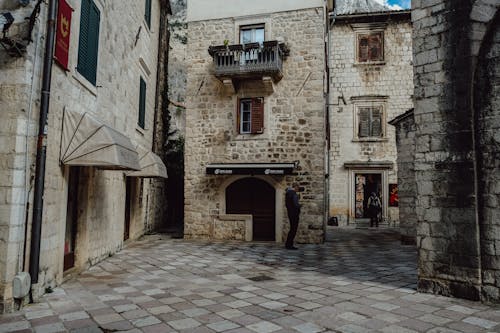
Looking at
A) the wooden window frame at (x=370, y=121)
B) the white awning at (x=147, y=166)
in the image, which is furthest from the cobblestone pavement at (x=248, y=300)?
the wooden window frame at (x=370, y=121)

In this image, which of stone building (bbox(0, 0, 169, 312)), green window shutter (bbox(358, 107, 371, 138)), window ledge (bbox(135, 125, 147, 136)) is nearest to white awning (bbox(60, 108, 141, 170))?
stone building (bbox(0, 0, 169, 312))

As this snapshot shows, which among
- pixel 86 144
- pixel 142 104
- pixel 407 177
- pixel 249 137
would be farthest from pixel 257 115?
pixel 86 144

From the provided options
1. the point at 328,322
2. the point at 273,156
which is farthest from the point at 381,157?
the point at 328,322

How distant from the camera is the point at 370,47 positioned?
18750mm

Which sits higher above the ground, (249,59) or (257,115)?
(249,59)

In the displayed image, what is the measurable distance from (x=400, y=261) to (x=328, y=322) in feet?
16.3

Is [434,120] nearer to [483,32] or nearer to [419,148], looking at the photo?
[419,148]

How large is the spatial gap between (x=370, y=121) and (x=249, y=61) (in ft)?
30.0

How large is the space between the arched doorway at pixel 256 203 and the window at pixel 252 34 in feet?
15.7

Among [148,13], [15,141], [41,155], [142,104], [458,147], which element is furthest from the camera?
[148,13]

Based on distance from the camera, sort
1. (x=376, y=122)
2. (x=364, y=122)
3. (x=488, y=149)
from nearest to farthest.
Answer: (x=488, y=149), (x=376, y=122), (x=364, y=122)

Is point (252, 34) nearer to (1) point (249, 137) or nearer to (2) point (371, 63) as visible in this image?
(1) point (249, 137)

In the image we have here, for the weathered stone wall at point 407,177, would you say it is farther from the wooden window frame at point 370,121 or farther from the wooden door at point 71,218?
the wooden door at point 71,218

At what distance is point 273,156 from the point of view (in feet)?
39.4
